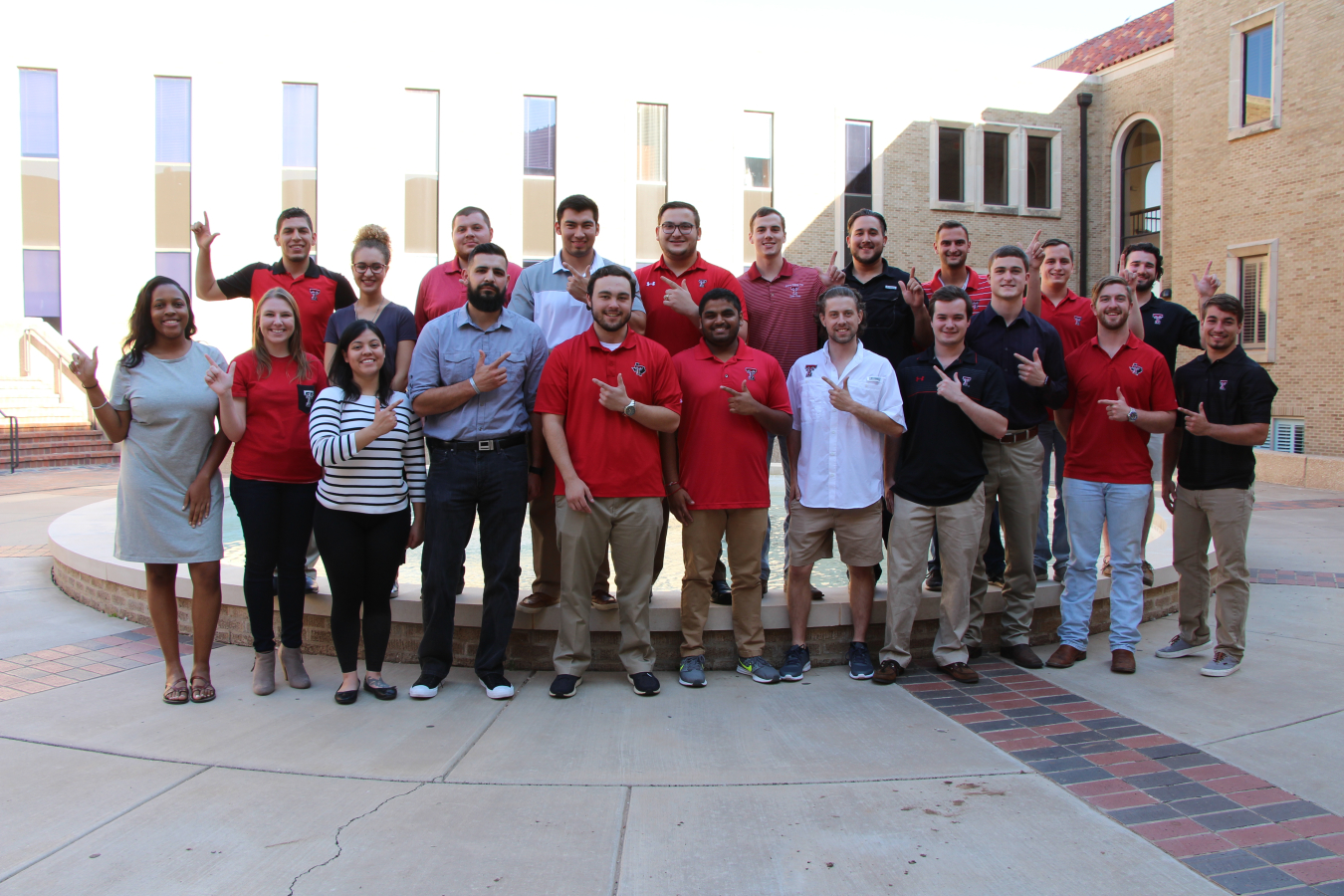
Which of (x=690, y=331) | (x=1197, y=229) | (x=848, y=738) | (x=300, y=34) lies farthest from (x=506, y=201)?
(x=848, y=738)

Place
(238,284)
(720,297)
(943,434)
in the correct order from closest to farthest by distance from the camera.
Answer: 1. (720,297)
2. (943,434)
3. (238,284)

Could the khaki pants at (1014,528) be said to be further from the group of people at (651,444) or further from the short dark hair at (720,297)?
the short dark hair at (720,297)

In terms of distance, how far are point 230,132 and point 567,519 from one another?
18461 millimetres

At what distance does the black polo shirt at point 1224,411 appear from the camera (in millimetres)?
4723

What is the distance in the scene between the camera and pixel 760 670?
15.0ft

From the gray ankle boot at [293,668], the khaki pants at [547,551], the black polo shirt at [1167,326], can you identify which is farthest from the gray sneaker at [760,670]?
the black polo shirt at [1167,326]

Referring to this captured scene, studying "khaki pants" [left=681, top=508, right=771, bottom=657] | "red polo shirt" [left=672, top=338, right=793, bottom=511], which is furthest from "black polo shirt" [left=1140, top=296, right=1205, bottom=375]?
"khaki pants" [left=681, top=508, right=771, bottom=657]

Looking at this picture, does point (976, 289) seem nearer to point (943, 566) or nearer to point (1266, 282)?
point (943, 566)

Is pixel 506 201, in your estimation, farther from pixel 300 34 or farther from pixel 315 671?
pixel 315 671

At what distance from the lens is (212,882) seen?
2.68 metres

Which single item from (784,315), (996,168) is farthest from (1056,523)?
(996,168)

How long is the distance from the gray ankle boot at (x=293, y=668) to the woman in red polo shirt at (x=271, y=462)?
0.03 m

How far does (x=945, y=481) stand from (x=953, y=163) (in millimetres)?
20565

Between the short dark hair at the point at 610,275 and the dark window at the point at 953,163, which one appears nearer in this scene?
the short dark hair at the point at 610,275
